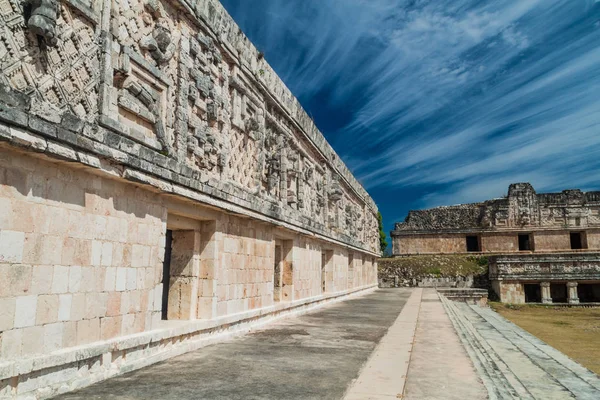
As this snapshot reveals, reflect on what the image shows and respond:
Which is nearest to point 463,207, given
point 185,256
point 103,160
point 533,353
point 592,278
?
point 592,278

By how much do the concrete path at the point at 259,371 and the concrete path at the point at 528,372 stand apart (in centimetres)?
123

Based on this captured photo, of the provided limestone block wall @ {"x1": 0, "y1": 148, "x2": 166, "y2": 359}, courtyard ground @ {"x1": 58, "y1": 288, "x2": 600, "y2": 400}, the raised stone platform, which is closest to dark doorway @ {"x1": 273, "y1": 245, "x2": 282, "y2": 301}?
courtyard ground @ {"x1": 58, "y1": 288, "x2": 600, "y2": 400}

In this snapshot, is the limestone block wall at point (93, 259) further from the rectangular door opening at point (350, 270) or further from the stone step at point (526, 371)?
the rectangular door opening at point (350, 270)

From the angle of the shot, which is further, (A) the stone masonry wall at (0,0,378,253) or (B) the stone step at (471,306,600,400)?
(B) the stone step at (471,306,600,400)

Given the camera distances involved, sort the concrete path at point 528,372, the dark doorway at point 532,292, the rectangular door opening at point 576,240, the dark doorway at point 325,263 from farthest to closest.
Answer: the rectangular door opening at point 576,240
the dark doorway at point 532,292
the dark doorway at point 325,263
the concrete path at point 528,372

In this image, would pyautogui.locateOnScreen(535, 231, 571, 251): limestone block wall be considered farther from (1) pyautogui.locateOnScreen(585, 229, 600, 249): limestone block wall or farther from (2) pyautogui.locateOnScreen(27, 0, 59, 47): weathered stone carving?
(2) pyautogui.locateOnScreen(27, 0, 59, 47): weathered stone carving

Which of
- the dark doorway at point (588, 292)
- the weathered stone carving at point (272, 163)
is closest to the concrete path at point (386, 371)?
the weathered stone carving at point (272, 163)

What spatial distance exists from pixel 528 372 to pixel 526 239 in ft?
99.1

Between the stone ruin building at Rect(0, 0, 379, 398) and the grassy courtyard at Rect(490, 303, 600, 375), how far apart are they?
716 centimetres

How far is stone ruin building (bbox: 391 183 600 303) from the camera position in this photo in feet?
75.5

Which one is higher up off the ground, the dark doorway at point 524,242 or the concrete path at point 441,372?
the dark doorway at point 524,242

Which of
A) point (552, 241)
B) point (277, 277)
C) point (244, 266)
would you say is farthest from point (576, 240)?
point (244, 266)

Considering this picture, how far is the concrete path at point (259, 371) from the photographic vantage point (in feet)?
11.7

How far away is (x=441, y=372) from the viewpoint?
13.6 ft
